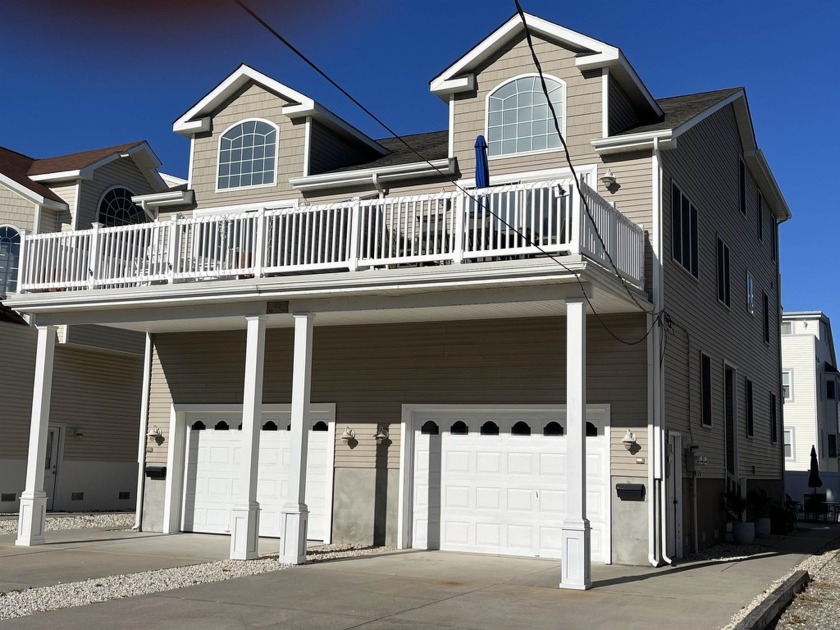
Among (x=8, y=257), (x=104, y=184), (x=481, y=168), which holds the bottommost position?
(x=481, y=168)

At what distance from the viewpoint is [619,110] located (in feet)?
47.6

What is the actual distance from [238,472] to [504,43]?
28.2 ft

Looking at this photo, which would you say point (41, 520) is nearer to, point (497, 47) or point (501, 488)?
point (501, 488)

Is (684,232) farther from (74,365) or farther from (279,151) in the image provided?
(74,365)

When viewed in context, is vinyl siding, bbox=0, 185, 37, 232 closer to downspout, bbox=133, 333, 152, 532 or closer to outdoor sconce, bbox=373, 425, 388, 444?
downspout, bbox=133, 333, 152, 532

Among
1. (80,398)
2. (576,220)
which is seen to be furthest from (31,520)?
(576,220)

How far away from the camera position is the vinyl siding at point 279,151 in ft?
53.9

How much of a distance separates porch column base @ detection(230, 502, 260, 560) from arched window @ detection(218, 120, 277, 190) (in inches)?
268

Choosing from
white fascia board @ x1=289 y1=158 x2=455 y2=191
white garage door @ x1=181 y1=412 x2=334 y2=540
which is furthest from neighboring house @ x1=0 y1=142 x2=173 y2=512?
white fascia board @ x1=289 y1=158 x2=455 y2=191

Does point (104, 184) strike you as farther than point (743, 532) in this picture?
Yes

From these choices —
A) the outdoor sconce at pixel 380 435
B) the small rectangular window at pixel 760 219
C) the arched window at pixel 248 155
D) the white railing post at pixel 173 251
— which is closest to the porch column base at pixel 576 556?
the outdoor sconce at pixel 380 435

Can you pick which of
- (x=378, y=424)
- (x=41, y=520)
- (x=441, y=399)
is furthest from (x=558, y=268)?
(x=41, y=520)

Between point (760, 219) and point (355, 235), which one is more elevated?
point (760, 219)

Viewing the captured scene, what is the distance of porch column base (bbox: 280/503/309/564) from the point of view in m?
11.8
